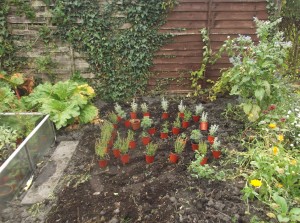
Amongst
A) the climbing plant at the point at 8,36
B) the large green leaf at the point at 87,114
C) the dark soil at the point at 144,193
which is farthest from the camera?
the climbing plant at the point at 8,36

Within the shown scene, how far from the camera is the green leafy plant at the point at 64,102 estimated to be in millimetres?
4207

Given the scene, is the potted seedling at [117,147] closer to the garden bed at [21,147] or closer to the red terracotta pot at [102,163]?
the red terracotta pot at [102,163]

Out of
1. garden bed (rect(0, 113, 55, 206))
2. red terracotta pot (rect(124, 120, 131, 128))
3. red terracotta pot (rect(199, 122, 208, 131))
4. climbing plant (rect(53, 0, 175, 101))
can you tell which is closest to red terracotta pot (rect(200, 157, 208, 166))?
red terracotta pot (rect(199, 122, 208, 131))

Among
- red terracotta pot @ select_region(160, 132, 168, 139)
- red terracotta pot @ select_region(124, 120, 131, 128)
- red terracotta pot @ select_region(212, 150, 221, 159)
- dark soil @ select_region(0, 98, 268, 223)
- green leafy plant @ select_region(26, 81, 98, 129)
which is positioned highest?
green leafy plant @ select_region(26, 81, 98, 129)

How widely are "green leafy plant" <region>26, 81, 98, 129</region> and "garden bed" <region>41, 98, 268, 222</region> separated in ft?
2.49

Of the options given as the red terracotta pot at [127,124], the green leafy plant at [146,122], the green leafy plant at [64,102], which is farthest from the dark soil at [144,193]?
the green leafy plant at [64,102]

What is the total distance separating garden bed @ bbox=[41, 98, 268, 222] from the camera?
8.86ft

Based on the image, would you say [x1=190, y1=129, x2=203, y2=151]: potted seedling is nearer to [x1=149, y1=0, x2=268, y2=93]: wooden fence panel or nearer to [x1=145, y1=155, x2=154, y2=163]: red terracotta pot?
[x1=145, y1=155, x2=154, y2=163]: red terracotta pot

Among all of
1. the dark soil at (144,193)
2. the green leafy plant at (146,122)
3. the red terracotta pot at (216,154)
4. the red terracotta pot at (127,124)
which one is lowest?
the dark soil at (144,193)

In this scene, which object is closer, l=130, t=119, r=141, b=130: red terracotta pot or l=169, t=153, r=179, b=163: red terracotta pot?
l=169, t=153, r=179, b=163: red terracotta pot

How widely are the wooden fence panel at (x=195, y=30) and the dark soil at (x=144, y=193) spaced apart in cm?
198

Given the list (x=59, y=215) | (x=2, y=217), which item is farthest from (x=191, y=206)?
(x=2, y=217)

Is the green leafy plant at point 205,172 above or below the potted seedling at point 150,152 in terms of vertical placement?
below

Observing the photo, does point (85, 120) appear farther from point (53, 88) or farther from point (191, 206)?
point (191, 206)
